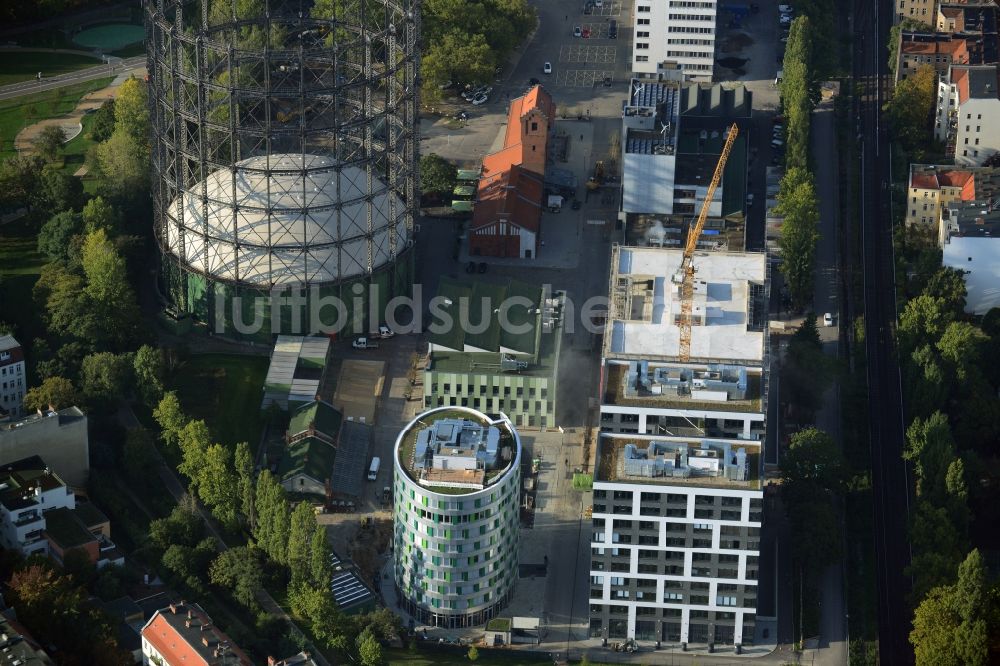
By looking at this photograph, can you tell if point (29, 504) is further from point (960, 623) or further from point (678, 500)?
point (960, 623)

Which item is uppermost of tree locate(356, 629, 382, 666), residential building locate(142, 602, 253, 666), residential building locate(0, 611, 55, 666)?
residential building locate(0, 611, 55, 666)

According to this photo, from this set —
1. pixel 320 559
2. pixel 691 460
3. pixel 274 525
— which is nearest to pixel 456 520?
pixel 320 559

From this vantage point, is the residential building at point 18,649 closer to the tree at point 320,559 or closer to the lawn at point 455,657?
the tree at point 320,559

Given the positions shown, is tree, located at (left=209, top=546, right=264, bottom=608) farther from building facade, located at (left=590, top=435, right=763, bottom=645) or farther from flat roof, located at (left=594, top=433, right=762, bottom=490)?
flat roof, located at (left=594, top=433, right=762, bottom=490)

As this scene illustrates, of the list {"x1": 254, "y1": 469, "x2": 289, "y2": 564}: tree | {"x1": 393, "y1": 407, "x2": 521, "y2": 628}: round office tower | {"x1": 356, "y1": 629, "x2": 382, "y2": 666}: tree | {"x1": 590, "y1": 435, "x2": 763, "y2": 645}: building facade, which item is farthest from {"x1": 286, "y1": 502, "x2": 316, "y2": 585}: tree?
{"x1": 590, "y1": 435, "x2": 763, "y2": 645}: building facade

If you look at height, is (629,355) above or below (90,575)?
above

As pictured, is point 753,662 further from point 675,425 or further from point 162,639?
point 162,639

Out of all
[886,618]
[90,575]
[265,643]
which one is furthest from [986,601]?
[90,575]

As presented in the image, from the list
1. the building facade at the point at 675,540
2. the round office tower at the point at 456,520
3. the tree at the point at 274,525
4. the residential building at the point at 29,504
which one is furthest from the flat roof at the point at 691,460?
the residential building at the point at 29,504
